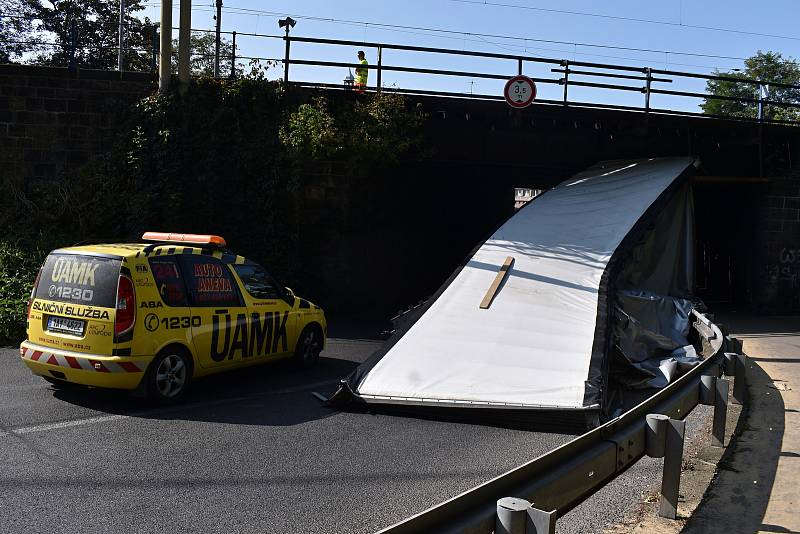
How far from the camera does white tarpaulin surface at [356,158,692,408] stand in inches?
301

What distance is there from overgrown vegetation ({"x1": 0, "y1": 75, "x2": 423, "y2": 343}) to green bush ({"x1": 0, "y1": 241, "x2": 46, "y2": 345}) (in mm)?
945

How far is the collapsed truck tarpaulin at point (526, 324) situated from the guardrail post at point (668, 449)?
2.51m

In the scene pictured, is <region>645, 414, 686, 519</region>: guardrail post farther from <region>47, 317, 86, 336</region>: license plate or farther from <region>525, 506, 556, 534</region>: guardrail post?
<region>47, 317, 86, 336</region>: license plate

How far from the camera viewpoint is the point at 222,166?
1564 cm

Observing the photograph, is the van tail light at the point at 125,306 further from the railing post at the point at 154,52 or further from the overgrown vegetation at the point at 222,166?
the railing post at the point at 154,52

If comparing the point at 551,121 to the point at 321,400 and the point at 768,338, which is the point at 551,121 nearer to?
the point at 768,338

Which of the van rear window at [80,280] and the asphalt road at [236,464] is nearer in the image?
the asphalt road at [236,464]

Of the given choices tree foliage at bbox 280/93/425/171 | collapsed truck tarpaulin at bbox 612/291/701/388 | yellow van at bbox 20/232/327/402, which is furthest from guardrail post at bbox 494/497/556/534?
tree foliage at bbox 280/93/425/171

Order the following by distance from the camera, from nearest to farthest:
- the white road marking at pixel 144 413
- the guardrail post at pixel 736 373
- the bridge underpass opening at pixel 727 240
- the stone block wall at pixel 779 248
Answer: the white road marking at pixel 144 413 → the guardrail post at pixel 736 373 → the stone block wall at pixel 779 248 → the bridge underpass opening at pixel 727 240

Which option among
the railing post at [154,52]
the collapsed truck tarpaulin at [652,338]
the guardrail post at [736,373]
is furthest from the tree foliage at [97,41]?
the guardrail post at [736,373]

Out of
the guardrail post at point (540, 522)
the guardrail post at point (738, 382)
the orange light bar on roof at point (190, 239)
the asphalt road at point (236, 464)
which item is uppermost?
the orange light bar on roof at point (190, 239)

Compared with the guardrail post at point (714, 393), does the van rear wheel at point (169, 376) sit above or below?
below

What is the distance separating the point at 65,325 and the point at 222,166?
8.50 meters

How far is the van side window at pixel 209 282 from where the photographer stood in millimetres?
8242
